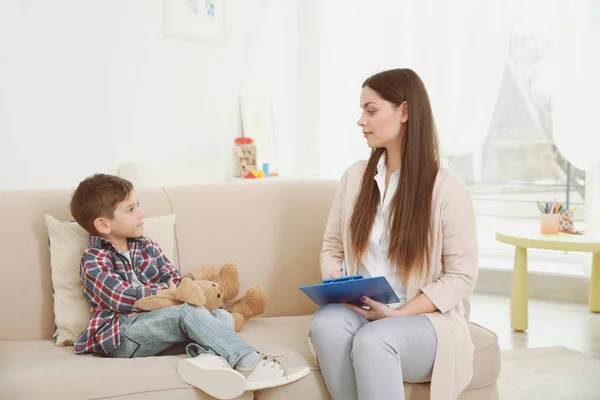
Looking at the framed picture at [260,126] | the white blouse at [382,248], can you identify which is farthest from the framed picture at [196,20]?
the white blouse at [382,248]

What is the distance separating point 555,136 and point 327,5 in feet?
5.30

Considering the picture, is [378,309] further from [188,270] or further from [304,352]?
[188,270]

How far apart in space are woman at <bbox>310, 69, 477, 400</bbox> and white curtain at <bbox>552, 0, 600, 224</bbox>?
7.84ft

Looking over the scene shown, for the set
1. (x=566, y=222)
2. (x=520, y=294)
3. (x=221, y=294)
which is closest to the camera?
(x=221, y=294)

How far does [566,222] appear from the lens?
4047mm

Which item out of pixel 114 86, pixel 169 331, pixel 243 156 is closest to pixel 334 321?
pixel 169 331

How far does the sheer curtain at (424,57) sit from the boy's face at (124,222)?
9.37 ft

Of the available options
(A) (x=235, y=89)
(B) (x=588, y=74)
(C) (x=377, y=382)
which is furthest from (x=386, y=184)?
(B) (x=588, y=74)

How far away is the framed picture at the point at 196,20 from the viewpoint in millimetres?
3955

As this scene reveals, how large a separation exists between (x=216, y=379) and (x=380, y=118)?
0.87 metres

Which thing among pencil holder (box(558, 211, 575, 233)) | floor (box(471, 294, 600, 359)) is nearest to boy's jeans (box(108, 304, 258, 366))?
floor (box(471, 294, 600, 359))

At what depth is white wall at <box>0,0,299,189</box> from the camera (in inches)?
124

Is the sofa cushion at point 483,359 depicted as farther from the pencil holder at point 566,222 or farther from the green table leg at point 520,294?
the pencil holder at point 566,222

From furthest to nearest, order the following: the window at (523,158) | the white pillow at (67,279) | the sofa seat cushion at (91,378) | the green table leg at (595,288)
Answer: the window at (523,158), the green table leg at (595,288), the white pillow at (67,279), the sofa seat cushion at (91,378)
